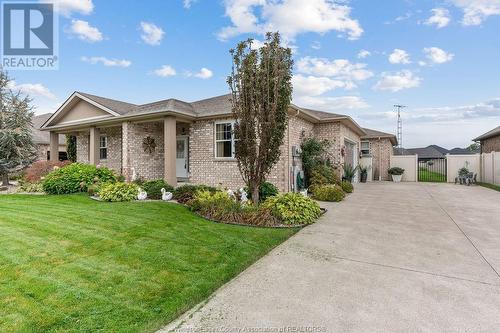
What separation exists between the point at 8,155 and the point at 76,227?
13.6m

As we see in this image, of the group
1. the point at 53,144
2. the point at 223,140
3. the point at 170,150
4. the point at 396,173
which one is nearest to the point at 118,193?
the point at 170,150

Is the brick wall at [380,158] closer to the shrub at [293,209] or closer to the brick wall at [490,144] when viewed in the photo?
the brick wall at [490,144]

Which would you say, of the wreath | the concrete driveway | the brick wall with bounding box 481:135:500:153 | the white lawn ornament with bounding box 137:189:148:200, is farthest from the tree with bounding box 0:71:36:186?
the brick wall with bounding box 481:135:500:153

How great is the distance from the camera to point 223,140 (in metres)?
11.5

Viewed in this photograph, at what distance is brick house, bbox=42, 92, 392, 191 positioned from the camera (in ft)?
36.2

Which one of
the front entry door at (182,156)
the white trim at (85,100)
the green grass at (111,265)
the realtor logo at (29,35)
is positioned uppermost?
the realtor logo at (29,35)

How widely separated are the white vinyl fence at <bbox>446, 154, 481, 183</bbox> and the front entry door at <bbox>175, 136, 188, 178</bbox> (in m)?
17.8

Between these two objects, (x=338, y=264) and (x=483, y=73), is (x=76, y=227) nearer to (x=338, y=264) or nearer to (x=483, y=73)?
(x=338, y=264)

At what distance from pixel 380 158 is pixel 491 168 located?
6.69 metres

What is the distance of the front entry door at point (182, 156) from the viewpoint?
44.7 ft

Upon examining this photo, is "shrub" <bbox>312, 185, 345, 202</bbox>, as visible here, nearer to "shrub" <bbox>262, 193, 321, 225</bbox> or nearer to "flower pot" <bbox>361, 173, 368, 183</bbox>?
"shrub" <bbox>262, 193, 321, 225</bbox>

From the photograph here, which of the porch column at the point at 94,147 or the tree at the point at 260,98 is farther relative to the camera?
the porch column at the point at 94,147

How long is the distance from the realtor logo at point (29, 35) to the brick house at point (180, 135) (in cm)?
325

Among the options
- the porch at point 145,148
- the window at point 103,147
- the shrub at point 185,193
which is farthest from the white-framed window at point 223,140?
the window at point 103,147
